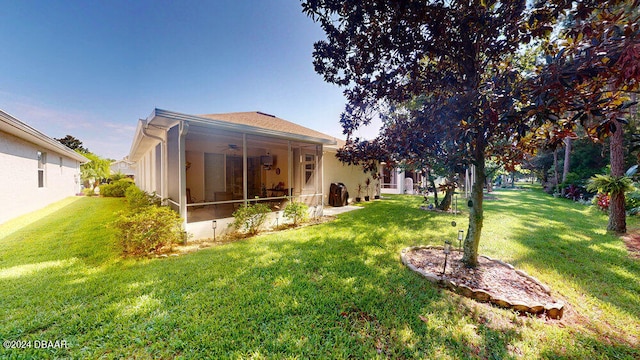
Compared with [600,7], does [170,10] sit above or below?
above

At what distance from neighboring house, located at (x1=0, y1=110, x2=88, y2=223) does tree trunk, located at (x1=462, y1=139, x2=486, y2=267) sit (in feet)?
34.7

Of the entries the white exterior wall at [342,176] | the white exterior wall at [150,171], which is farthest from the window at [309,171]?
the white exterior wall at [150,171]

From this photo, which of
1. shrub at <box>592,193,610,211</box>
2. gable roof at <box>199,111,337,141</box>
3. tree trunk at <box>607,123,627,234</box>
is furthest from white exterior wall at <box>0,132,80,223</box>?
shrub at <box>592,193,610,211</box>

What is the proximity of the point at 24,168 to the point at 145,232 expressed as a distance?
8.62 metres

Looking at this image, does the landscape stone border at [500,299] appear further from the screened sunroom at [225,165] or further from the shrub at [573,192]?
the shrub at [573,192]

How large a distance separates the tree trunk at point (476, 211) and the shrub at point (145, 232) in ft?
19.4

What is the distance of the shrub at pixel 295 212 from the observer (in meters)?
7.20

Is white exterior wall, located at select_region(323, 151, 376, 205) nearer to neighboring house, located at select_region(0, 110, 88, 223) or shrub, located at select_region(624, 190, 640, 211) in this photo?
shrub, located at select_region(624, 190, 640, 211)

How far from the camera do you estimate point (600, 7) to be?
7.95ft

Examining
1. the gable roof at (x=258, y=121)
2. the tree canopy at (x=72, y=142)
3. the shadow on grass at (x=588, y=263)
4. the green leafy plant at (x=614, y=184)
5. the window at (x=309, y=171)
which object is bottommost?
the shadow on grass at (x=588, y=263)

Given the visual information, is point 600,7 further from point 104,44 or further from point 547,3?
point 104,44

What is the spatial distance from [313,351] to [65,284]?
3.95 metres

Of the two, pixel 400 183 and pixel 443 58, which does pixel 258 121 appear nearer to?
pixel 443 58

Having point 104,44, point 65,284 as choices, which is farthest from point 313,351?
point 104,44
